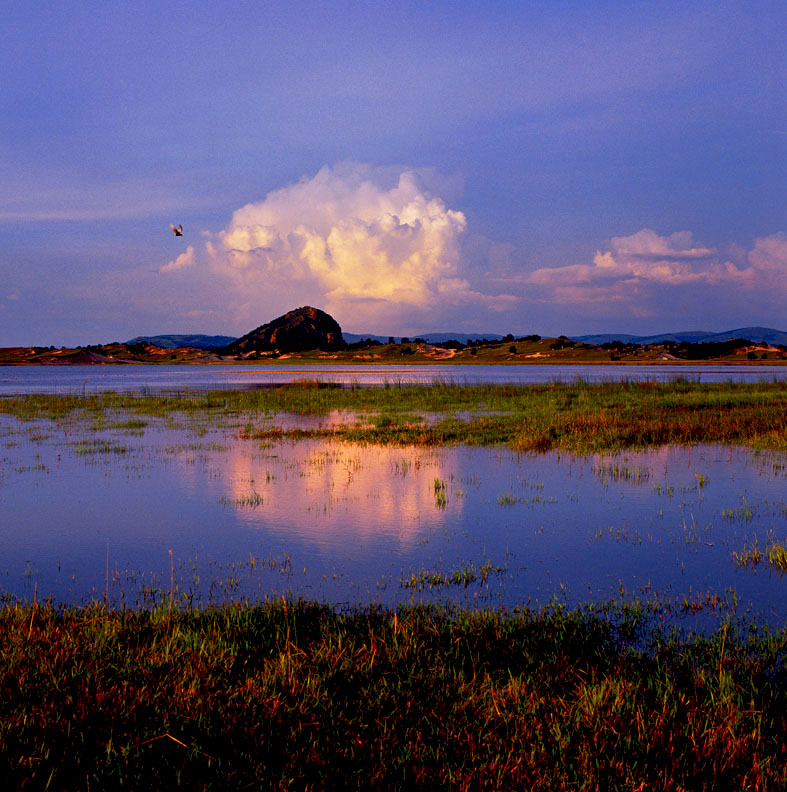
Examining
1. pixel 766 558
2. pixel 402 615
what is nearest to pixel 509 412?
pixel 766 558

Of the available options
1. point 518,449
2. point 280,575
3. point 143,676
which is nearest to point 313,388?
point 518,449

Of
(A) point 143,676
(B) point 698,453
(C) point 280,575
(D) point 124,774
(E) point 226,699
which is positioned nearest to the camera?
(D) point 124,774

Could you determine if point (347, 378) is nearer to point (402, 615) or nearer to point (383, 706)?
point (402, 615)

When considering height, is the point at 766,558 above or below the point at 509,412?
below

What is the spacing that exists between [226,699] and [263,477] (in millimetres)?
13540

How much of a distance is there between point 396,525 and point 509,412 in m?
23.7

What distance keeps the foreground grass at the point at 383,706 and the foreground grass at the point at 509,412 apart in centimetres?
1710

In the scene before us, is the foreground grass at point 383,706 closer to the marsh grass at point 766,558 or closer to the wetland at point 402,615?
the wetland at point 402,615

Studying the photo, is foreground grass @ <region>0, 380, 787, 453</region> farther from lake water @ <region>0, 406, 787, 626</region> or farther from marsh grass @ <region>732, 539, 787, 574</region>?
marsh grass @ <region>732, 539, 787, 574</region>

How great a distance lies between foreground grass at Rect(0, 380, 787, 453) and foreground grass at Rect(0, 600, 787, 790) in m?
17.1

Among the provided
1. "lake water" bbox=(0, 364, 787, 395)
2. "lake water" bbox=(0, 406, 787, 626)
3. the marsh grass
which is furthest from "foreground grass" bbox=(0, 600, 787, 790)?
"lake water" bbox=(0, 364, 787, 395)

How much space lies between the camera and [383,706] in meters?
5.73

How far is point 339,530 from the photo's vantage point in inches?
522

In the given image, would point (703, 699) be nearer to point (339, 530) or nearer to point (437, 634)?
point (437, 634)
